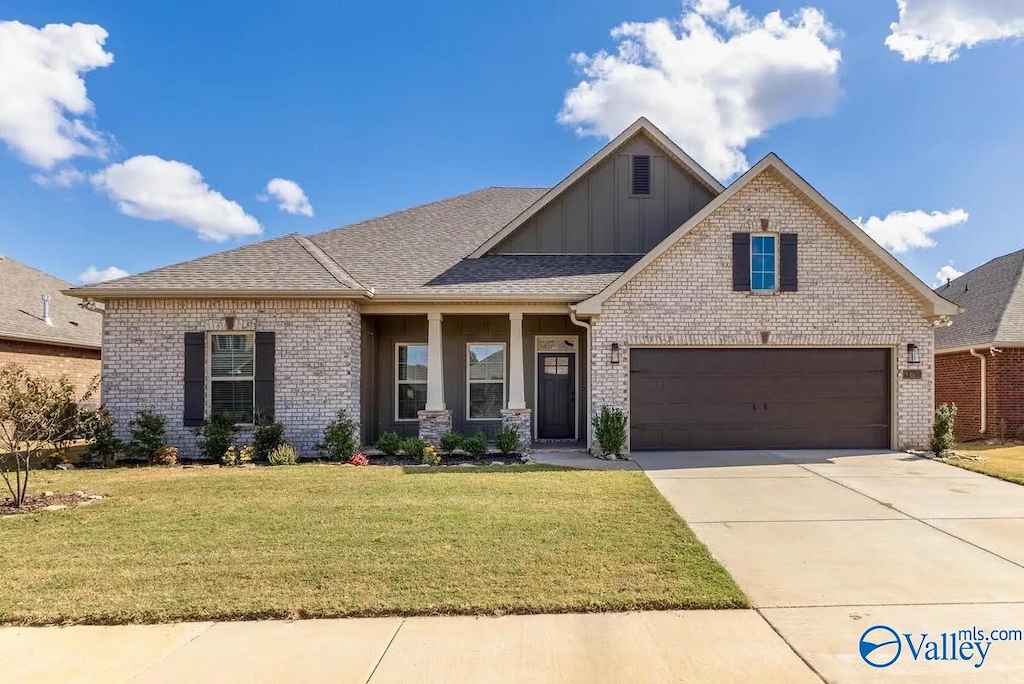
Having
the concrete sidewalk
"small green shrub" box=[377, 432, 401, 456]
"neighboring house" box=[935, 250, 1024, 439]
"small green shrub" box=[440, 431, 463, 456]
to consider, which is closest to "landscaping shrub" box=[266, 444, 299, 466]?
"small green shrub" box=[377, 432, 401, 456]

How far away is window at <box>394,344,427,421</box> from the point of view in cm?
1318

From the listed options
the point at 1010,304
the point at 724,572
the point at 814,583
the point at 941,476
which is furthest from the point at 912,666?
the point at 1010,304

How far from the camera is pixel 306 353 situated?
11164 millimetres

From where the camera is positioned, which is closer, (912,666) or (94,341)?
(912,666)

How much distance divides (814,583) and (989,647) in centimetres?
116

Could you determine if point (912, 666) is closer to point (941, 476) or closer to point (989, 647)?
point (989, 647)

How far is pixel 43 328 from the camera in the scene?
15.6m

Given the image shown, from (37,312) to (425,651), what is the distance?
725 inches

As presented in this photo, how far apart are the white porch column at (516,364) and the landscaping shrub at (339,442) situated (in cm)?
315

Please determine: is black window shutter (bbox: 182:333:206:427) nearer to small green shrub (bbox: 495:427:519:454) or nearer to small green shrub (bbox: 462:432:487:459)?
small green shrub (bbox: 462:432:487:459)

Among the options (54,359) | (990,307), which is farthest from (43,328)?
(990,307)

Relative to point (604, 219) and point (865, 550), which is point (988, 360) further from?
point (865, 550)

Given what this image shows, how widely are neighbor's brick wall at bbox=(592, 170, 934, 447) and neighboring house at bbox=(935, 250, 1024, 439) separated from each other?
4526mm

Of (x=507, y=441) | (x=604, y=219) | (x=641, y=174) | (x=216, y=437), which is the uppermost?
(x=641, y=174)
